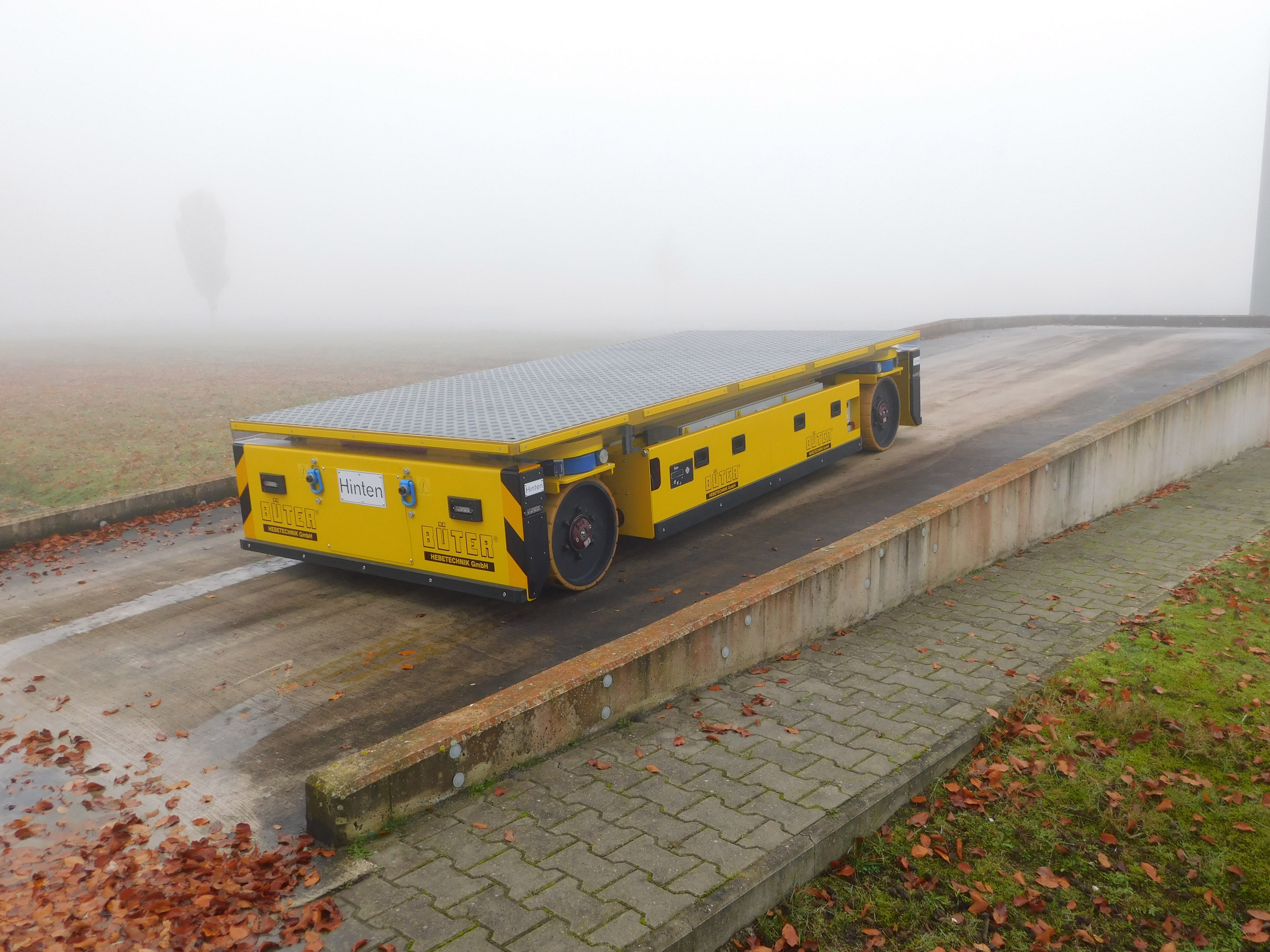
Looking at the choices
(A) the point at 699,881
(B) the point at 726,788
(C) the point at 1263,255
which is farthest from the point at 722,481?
(C) the point at 1263,255

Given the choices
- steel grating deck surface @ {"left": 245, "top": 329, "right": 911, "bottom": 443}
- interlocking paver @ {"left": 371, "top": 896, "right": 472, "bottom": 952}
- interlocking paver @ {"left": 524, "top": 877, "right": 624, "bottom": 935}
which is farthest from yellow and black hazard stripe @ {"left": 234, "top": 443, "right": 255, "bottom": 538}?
interlocking paver @ {"left": 524, "top": 877, "right": 624, "bottom": 935}

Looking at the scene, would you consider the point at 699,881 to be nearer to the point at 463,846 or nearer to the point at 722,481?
the point at 463,846

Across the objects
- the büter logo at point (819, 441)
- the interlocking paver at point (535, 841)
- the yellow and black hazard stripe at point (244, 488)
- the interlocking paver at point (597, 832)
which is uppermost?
the yellow and black hazard stripe at point (244, 488)

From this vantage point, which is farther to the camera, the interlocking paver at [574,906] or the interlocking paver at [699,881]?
the interlocking paver at [699,881]

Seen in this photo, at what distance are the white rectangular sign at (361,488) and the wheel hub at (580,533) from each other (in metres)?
1.54

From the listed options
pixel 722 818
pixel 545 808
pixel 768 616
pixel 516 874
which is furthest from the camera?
pixel 768 616

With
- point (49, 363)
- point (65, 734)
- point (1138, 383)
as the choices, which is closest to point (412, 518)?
point (65, 734)

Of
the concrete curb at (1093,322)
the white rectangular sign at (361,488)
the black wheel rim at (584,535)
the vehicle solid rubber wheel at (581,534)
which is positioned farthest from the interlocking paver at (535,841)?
the concrete curb at (1093,322)

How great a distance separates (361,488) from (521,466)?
5.26 feet

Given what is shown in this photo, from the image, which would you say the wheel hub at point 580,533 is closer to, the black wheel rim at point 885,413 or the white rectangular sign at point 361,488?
the white rectangular sign at point 361,488

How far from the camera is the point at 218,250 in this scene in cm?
9000

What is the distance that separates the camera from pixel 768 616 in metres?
6.97

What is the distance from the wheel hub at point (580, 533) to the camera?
27.7 feet

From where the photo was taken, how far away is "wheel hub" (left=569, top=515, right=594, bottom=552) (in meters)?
8.45
